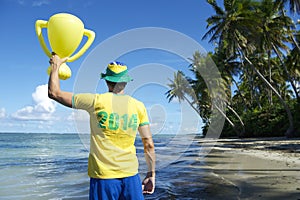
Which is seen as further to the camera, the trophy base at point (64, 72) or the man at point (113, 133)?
the trophy base at point (64, 72)

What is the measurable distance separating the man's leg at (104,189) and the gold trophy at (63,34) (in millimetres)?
861

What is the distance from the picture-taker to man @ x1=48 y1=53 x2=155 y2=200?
6.96ft

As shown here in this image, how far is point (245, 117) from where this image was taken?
37.1 m

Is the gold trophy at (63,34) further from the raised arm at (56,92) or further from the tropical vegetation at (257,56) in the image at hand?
the tropical vegetation at (257,56)

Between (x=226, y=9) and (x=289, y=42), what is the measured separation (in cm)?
727

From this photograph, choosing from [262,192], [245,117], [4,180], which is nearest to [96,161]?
[262,192]

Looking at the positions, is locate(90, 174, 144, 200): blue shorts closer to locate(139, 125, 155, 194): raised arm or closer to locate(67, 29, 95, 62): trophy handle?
locate(139, 125, 155, 194): raised arm

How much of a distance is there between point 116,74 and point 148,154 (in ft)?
2.19

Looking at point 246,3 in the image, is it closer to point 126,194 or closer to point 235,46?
point 235,46

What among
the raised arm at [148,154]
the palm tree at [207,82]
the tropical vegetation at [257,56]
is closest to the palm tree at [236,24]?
the tropical vegetation at [257,56]

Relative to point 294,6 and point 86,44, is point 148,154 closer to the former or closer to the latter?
point 86,44

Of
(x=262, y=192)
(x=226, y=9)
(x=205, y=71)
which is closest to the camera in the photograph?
(x=262, y=192)

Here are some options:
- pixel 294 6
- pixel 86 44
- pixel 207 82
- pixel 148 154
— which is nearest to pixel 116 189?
pixel 148 154

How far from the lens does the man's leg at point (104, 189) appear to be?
218cm
